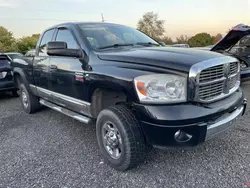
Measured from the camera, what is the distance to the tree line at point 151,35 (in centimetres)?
3907

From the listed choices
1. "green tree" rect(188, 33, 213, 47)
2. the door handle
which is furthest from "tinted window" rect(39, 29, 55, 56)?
"green tree" rect(188, 33, 213, 47)

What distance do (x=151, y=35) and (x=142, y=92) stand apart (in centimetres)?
4694

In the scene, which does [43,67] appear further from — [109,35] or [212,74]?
[212,74]

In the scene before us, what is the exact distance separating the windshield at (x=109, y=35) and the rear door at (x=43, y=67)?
1048 millimetres

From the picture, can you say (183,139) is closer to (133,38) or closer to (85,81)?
(85,81)

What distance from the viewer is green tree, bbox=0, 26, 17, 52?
128 feet

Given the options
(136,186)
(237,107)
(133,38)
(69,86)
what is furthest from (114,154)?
(133,38)

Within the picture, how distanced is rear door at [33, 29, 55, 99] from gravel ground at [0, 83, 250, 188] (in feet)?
2.84

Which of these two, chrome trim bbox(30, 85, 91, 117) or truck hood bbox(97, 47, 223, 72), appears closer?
truck hood bbox(97, 47, 223, 72)

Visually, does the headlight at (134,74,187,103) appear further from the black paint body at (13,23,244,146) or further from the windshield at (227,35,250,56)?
the windshield at (227,35,250,56)

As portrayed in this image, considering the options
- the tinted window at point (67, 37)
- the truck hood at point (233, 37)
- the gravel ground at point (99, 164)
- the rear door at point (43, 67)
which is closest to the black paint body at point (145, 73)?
the tinted window at point (67, 37)

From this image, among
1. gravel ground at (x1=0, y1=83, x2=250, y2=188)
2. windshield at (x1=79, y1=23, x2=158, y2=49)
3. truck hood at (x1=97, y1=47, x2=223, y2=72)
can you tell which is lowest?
gravel ground at (x1=0, y1=83, x2=250, y2=188)

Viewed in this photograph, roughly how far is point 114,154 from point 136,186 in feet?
1.68

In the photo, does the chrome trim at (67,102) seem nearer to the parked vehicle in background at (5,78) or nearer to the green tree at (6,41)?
the parked vehicle in background at (5,78)
